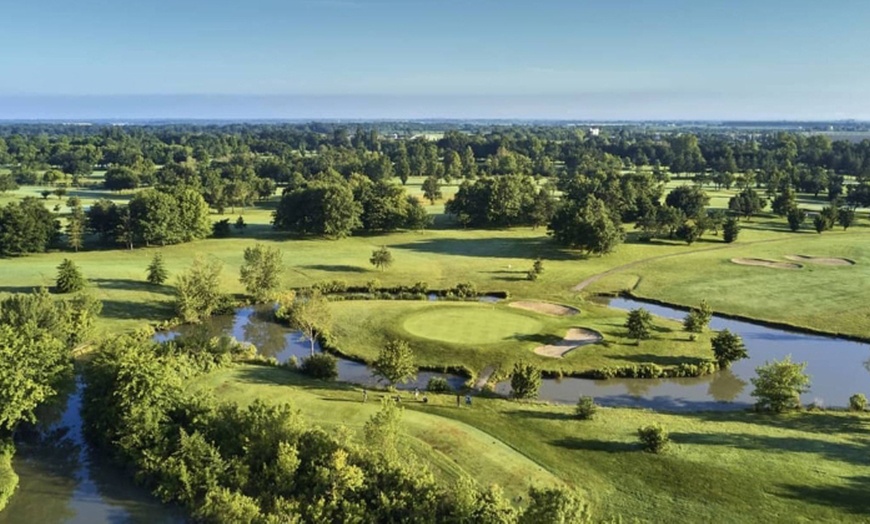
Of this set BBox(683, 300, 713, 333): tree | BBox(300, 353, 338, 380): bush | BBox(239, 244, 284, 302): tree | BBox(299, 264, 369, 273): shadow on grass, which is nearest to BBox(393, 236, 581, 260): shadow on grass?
BBox(299, 264, 369, 273): shadow on grass

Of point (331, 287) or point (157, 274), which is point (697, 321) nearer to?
point (331, 287)

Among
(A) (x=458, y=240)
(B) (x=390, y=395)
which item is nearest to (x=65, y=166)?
(A) (x=458, y=240)

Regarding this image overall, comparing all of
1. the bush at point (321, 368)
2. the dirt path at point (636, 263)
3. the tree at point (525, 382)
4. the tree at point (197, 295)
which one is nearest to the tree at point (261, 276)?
the tree at point (197, 295)

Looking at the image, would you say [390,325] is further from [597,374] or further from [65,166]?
[65,166]

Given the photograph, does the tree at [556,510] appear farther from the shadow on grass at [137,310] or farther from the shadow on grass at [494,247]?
the shadow on grass at [494,247]

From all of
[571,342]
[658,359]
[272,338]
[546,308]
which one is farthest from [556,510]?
[546,308]

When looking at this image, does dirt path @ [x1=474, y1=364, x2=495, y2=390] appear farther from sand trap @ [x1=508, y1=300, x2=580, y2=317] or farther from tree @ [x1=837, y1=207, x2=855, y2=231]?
tree @ [x1=837, y1=207, x2=855, y2=231]
